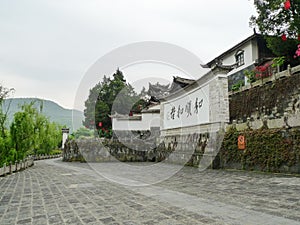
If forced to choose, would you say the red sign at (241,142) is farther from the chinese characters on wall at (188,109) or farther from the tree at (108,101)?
the tree at (108,101)

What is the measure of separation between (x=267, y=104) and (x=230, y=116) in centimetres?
210

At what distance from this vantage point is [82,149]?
15.5 meters

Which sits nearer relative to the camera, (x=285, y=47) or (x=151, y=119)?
(x=285, y=47)

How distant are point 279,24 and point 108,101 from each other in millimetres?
17103

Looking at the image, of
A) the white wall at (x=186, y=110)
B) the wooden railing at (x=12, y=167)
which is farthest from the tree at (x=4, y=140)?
Result: the white wall at (x=186, y=110)

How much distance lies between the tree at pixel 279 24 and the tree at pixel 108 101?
1300 cm

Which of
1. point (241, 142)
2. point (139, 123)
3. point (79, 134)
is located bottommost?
point (241, 142)

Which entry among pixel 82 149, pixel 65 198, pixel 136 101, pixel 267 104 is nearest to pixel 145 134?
pixel 82 149

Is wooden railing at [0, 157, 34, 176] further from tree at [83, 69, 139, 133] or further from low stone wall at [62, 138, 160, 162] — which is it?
tree at [83, 69, 139, 133]

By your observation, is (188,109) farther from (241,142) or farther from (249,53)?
(249,53)

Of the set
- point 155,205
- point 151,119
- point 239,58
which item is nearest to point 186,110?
point 151,119

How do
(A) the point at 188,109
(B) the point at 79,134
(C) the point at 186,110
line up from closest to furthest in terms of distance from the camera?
(A) the point at 188,109 → (C) the point at 186,110 → (B) the point at 79,134

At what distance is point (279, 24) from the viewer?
13.0 metres

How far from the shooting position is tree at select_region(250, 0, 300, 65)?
12344mm
